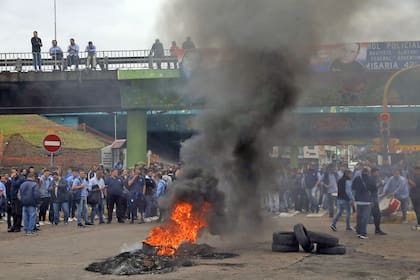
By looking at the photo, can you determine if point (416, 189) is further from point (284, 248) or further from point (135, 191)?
point (135, 191)

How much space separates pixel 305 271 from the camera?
9.50 metres

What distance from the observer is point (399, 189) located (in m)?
17.8

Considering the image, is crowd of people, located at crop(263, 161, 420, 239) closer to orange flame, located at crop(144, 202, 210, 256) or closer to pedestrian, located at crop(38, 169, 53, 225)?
orange flame, located at crop(144, 202, 210, 256)

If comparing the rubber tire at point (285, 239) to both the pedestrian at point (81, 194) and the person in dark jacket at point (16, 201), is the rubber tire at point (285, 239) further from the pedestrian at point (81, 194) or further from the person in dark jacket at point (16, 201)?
the pedestrian at point (81, 194)

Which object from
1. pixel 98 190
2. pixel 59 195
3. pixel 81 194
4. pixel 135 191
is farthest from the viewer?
pixel 135 191

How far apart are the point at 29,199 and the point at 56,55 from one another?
36.2 feet

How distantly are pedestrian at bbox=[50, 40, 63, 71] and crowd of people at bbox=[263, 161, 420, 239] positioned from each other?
418 inches

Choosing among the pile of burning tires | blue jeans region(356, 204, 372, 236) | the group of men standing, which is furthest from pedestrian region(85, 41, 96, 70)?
the pile of burning tires

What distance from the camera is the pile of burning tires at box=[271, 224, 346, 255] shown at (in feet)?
37.2

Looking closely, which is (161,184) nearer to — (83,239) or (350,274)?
(83,239)

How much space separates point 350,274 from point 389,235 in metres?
6.01

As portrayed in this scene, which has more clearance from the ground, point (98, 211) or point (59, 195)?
point (59, 195)

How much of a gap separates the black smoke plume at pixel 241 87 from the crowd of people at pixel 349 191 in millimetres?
1421

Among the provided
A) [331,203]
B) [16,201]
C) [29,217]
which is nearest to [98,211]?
[16,201]
